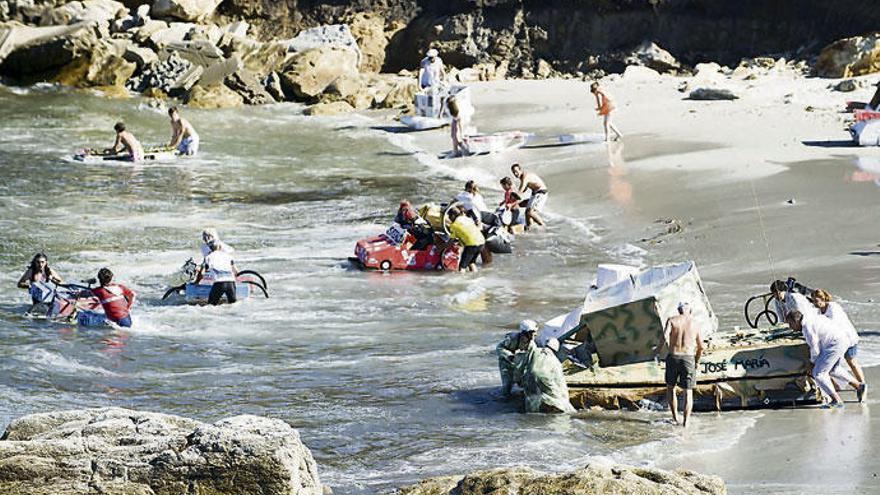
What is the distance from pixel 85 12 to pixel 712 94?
25.1 metres

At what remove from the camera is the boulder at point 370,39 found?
47469 millimetres

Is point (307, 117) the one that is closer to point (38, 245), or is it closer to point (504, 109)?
point (504, 109)

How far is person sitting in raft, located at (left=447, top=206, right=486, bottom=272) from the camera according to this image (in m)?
21.7

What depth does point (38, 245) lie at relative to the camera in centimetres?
2381

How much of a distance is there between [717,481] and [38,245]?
658 inches

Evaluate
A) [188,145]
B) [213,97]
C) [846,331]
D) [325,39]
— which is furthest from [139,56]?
[846,331]

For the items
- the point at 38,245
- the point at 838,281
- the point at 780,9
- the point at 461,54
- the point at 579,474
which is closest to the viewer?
the point at 579,474

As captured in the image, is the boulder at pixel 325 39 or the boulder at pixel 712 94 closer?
the boulder at pixel 712 94

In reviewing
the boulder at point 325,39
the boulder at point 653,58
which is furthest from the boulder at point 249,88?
the boulder at point 653,58

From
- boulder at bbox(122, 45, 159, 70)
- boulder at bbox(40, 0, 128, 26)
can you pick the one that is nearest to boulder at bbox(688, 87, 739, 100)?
boulder at bbox(122, 45, 159, 70)

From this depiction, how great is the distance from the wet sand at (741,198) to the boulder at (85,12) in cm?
1667

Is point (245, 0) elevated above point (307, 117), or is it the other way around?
point (245, 0)

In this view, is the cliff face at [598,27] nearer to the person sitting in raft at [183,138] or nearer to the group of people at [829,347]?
the person sitting in raft at [183,138]

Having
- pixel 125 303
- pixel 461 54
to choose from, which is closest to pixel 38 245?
pixel 125 303
